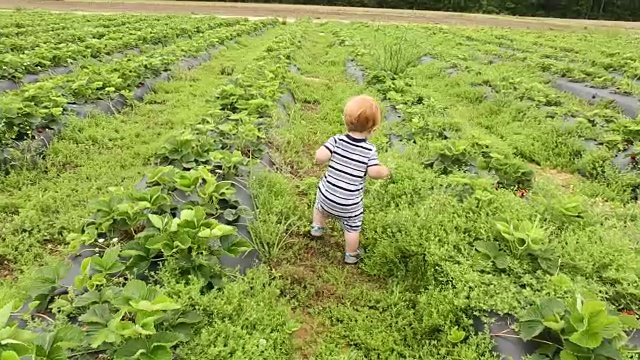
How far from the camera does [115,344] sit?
6.66 feet

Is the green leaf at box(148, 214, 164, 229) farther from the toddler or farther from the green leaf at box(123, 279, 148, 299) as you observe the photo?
the toddler

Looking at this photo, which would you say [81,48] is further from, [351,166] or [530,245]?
[530,245]

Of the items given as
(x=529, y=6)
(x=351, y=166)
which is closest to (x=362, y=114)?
(x=351, y=166)

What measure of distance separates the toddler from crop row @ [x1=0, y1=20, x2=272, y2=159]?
336cm

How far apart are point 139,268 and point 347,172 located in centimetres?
146

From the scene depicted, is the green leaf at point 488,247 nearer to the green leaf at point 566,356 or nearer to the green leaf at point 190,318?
the green leaf at point 566,356

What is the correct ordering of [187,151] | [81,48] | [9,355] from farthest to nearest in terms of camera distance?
[81,48], [187,151], [9,355]

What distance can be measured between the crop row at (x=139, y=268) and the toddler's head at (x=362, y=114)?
3.24 ft

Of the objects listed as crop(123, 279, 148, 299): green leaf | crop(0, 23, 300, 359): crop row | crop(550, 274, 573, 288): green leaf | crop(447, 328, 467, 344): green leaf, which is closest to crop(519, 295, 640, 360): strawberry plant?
crop(550, 274, 573, 288): green leaf

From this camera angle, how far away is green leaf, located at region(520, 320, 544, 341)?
7.14 ft

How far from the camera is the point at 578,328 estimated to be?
2066 millimetres

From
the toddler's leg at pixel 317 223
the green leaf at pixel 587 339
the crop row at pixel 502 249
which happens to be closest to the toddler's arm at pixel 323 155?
the toddler's leg at pixel 317 223

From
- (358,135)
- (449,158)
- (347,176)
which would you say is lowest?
(449,158)

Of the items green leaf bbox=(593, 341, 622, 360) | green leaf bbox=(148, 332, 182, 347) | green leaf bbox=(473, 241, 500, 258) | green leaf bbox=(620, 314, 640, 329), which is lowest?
green leaf bbox=(148, 332, 182, 347)
